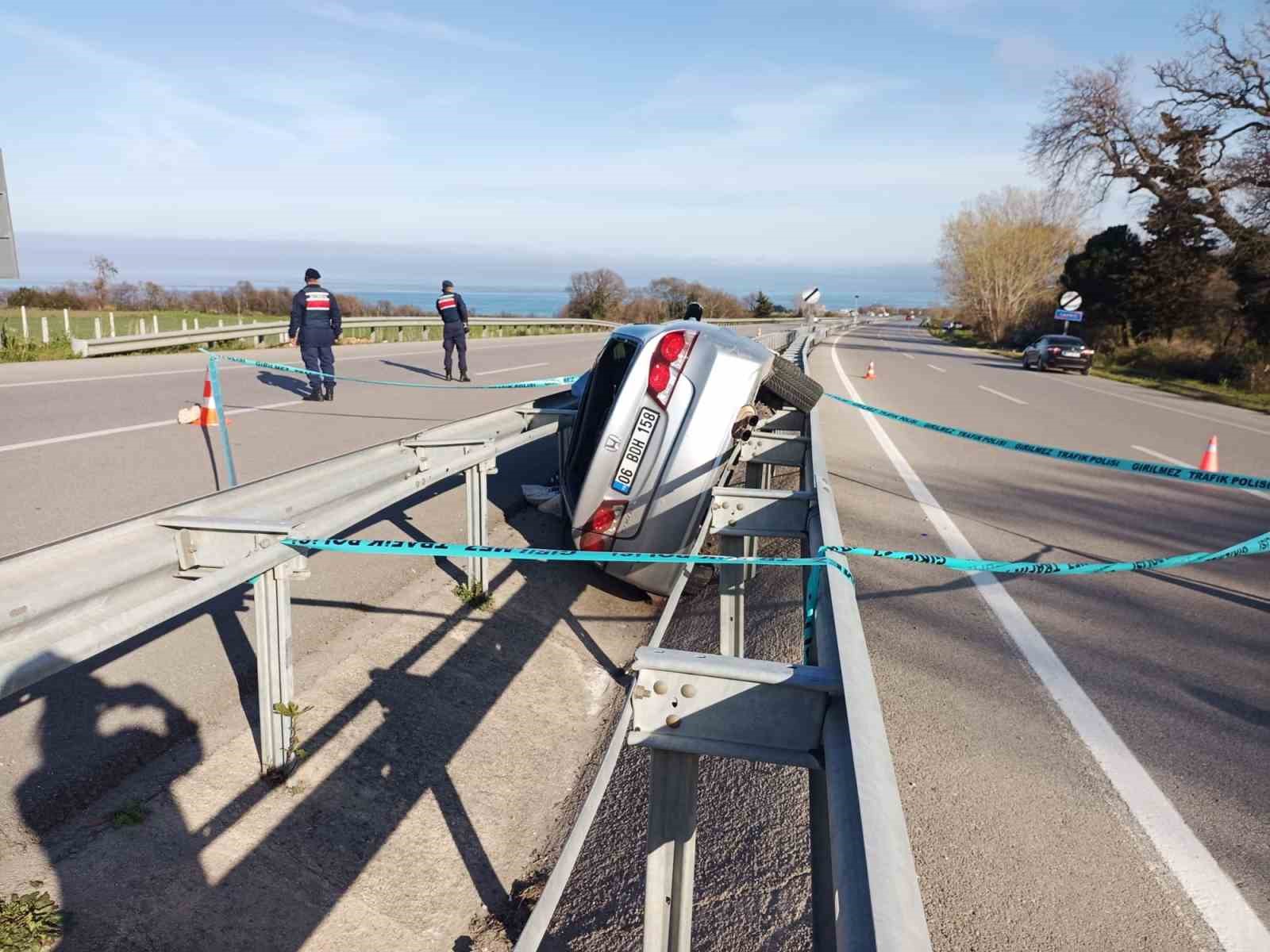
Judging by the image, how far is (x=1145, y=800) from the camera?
3.36 meters

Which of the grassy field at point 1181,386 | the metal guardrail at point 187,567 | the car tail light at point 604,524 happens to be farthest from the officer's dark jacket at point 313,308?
the grassy field at point 1181,386

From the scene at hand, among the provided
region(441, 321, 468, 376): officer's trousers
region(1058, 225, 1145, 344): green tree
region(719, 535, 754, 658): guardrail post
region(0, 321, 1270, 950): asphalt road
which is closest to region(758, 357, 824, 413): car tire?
region(0, 321, 1270, 950): asphalt road

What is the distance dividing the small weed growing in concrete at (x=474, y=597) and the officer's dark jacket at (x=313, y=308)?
363 inches

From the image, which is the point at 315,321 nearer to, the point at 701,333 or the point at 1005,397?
the point at 701,333

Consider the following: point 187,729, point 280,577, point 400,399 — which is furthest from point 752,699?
point 400,399

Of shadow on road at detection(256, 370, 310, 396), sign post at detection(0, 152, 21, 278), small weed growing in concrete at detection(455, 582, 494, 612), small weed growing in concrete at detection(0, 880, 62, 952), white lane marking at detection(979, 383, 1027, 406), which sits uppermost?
sign post at detection(0, 152, 21, 278)

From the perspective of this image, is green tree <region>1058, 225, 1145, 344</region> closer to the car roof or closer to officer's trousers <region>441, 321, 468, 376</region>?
officer's trousers <region>441, 321, 468, 376</region>

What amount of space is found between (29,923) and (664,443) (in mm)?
3762

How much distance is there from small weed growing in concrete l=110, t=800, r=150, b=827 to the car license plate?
305 centimetres

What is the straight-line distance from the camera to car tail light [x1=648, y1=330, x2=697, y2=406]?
17.9 ft

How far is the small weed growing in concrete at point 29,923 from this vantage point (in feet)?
8.16

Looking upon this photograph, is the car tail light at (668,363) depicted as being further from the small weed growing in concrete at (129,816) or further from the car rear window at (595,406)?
the small weed growing in concrete at (129,816)

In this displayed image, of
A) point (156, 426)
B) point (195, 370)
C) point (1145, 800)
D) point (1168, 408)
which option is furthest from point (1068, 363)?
point (1145, 800)

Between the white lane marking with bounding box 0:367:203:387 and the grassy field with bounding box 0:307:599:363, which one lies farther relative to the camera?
the grassy field with bounding box 0:307:599:363
